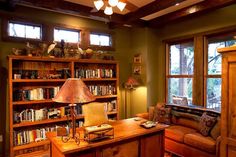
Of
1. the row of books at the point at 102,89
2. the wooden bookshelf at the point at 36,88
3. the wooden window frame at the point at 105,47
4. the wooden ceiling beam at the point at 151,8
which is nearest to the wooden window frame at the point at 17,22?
the wooden bookshelf at the point at 36,88

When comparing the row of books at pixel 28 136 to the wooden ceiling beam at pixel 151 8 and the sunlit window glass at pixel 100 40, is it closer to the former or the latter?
the sunlit window glass at pixel 100 40

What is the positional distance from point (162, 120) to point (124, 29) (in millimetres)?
2666

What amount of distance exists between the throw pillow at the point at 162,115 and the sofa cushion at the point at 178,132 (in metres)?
0.24

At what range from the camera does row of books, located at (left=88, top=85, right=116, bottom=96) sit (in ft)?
14.4

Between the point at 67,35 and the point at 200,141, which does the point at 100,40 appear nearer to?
the point at 67,35

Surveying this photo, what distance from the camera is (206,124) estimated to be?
10.9 ft

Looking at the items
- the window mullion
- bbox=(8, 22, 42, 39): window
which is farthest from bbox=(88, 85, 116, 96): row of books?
the window mullion

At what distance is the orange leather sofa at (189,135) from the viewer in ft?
10.0

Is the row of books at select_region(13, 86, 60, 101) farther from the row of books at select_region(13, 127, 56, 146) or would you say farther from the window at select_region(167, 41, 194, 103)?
the window at select_region(167, 41, 194, 103)

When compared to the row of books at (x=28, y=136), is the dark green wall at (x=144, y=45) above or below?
above

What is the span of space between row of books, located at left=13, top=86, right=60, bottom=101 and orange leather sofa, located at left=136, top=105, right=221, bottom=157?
7.40 feet

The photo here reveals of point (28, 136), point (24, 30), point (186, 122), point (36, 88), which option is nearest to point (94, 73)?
point (36, 88)

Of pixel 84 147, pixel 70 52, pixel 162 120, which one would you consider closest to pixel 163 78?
pixel 162 120

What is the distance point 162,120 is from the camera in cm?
410
